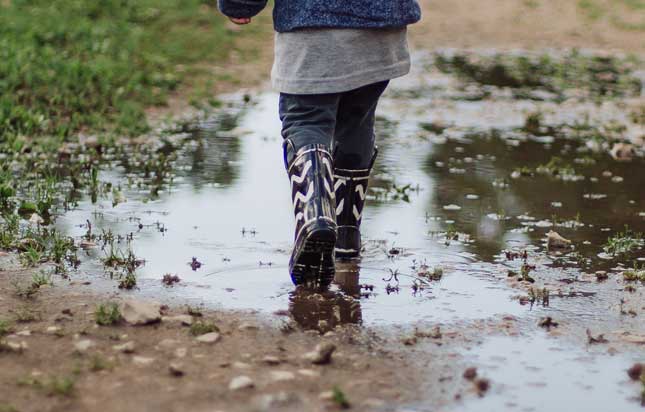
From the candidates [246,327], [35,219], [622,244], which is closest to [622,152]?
[622,244]

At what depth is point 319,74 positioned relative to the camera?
458cm

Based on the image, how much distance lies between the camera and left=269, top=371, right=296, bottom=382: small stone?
3559mm

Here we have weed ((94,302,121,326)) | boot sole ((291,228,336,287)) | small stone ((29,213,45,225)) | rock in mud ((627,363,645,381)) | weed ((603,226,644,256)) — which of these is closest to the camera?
rock in mud ((627,363,645,381))

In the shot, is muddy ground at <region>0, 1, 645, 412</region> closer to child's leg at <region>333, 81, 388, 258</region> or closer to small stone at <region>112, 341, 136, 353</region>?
small stone at <region>112, 341, 136, 353</region>

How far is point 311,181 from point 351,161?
61 centimetres

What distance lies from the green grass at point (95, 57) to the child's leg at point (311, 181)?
10.6 feet

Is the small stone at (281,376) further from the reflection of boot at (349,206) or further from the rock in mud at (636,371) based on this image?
the reflection of boot at (349,206)

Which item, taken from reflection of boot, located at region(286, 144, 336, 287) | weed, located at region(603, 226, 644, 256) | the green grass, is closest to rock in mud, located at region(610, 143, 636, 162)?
weed, located at region(603, 226, 644, 256)

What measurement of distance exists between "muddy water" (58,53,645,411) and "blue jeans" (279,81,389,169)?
0.50m

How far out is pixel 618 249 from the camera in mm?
5473

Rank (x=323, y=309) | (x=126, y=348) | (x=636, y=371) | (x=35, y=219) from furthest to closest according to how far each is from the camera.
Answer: (x=35, y=219), (x=323, y=309), (x=126, y=348), (x=636, y=371)

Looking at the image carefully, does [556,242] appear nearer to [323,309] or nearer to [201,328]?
[323,309]

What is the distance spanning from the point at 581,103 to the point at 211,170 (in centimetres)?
448

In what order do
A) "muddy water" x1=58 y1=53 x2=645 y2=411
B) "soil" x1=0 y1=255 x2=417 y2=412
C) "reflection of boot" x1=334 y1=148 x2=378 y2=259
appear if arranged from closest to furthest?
"soil" x1=0 y1=255 x2=417 y2=412 → "muddy water" x1=58 y1=53 x2=645 y2=411 → "reflection of boot" x1=334 y1=148 x2=378 y2=259
